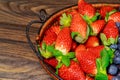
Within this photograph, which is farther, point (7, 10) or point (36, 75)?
point (7, 10)

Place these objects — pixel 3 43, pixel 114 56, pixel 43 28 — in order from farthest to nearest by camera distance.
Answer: pixel 3 43 < pixel 43 28 < pixel 114 56

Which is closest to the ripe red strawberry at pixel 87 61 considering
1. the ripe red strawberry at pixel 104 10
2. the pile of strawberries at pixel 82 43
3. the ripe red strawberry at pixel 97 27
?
the pile of strawberries at pixel 82 43

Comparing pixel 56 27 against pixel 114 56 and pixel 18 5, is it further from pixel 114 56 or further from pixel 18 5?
→ pixel 18 5

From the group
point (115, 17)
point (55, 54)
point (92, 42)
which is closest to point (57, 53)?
point (55, 54)

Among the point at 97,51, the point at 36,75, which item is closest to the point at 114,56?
the point at 97,51

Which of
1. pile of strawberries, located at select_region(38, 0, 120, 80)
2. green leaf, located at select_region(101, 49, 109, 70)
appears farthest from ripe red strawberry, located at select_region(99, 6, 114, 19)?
green leaf, located at select_region(101, 49, 109, 70)

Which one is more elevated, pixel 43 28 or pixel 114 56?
pixel 43 28
